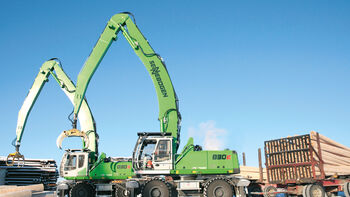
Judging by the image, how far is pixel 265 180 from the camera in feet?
67.1

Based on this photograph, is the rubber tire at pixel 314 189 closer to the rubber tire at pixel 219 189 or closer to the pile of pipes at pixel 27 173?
the rubber tire at pixel 219 189

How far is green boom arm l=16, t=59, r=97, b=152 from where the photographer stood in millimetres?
25195

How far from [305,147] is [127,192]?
896cm

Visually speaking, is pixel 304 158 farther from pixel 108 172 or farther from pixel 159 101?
pixel 108 172

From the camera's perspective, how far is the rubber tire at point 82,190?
61.3 feet

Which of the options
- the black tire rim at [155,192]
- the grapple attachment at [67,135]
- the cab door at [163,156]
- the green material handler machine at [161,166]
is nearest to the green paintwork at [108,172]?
the green material handler machine at [161,166]

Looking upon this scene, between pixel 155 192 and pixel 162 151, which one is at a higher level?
pixel 162 151

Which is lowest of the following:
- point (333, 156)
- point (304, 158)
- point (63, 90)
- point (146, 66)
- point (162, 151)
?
point (304, 158)

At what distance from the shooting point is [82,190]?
18.9 meters

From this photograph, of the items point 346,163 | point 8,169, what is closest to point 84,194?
point 346,163

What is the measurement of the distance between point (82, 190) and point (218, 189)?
7096 millimetres

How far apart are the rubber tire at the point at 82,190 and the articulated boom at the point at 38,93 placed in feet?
17.4

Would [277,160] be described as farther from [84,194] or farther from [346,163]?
[84,194]

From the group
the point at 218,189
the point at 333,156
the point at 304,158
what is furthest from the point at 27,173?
the point at 333,156
